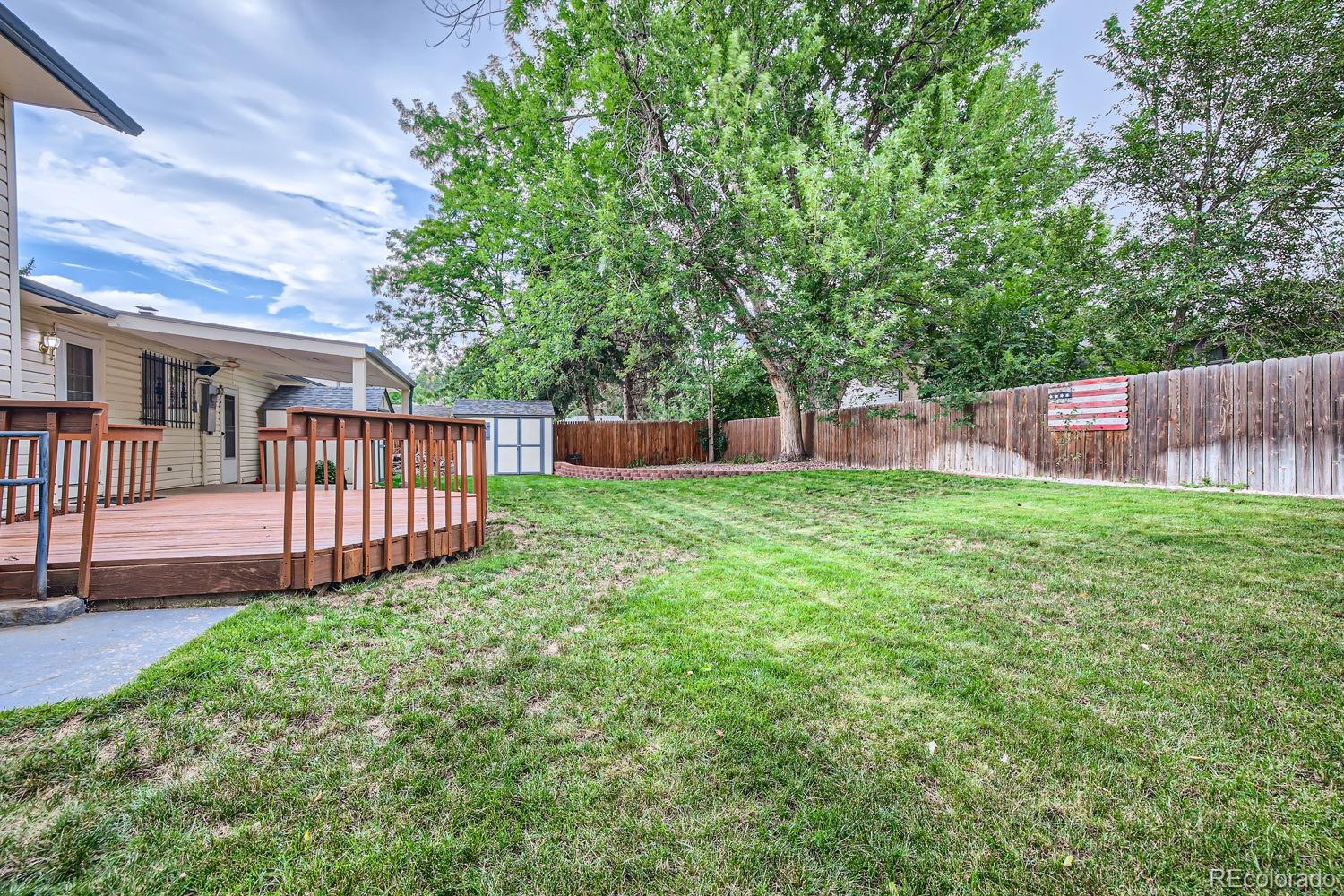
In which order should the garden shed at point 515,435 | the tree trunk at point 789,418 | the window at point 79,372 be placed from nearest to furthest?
the window at point 79,372, the tree trunk at point 789,418, the garden shed at point 515,435

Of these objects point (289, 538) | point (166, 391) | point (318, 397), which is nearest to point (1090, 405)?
point (289, 538)

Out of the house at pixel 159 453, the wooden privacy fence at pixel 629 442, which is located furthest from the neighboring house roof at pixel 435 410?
the house at pixel 159 453

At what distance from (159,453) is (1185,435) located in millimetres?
14107

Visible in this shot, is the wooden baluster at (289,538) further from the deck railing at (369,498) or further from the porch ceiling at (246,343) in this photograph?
the porch ceiling at (246,343)

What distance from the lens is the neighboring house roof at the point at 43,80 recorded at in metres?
4.15

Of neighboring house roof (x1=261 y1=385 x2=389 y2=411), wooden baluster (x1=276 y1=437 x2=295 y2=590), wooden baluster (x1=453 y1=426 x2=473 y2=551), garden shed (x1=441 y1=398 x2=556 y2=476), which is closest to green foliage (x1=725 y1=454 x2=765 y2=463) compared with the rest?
garden shed (x1=441 y1=398 x2=556 y2=476)

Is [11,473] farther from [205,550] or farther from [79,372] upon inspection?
[79,372]

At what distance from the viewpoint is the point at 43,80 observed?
458 centimetres

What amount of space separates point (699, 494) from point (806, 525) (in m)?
3.12

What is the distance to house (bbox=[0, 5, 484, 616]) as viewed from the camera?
2791 mm

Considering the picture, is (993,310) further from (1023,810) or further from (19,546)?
(19,546)

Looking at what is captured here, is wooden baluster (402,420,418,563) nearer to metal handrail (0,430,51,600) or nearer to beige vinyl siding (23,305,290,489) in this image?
metal handrail (0,430,51,600)

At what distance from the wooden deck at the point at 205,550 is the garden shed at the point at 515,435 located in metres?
10.0

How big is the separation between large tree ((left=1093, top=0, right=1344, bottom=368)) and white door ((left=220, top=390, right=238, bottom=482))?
694 inches
